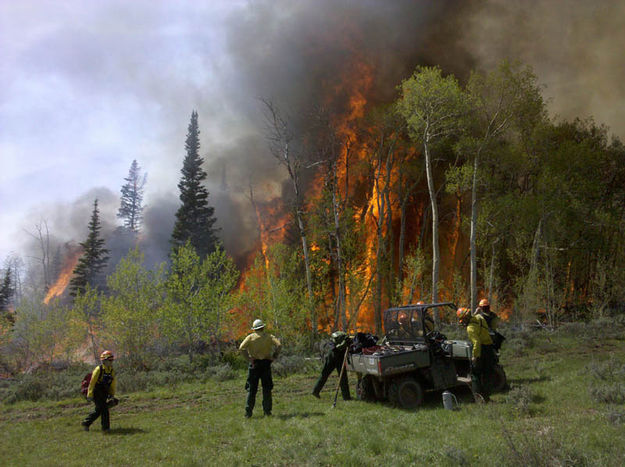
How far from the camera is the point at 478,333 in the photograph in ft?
27.8

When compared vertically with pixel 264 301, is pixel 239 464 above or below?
below

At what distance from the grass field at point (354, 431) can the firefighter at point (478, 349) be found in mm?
513

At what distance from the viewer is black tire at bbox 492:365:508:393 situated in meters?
9.46

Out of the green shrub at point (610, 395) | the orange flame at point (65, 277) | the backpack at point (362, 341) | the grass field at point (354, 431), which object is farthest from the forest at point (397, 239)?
the orange flame at point (65, 277)

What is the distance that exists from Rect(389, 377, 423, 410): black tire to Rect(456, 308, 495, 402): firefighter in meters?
1.28

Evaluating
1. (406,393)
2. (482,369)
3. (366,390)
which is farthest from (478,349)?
(366,390)

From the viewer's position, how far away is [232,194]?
49156mm

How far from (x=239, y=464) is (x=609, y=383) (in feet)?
28.8

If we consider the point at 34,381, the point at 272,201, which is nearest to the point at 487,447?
the point at 34,381

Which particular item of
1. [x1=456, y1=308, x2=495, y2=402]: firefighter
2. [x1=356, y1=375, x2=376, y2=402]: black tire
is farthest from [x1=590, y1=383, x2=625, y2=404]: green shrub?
[x1=356, y1=375, x2=376, y2=402]: black tire

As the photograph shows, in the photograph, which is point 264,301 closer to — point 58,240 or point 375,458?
point 375,458

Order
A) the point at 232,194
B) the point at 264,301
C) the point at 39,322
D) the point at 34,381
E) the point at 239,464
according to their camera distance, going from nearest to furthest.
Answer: the point at 239,464 → the point at 34,381 → the point at 264,301 → the point at 39,322 → the point at 232,194

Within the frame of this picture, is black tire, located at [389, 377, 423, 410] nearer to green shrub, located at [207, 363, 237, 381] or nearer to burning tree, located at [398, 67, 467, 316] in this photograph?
green shrub, located at [207, 363, 237, 381]

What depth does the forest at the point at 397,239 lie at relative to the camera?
73.7ft
